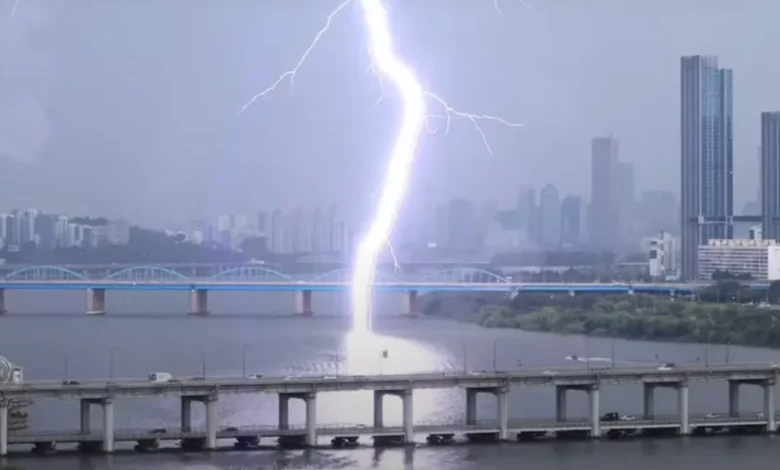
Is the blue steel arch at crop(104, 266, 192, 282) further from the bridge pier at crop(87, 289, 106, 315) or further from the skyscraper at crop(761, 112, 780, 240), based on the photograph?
the skyscraper at crop(761, 112, 780, 240)

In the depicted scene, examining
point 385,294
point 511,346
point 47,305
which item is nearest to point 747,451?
point 511,346

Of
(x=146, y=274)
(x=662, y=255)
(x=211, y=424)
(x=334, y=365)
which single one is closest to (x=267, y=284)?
(x=146, y=274)

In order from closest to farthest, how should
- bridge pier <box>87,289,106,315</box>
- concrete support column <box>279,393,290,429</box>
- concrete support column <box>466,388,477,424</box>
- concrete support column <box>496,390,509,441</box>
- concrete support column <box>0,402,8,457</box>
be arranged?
concrete support column <box>0,402,8,457</box>
concrete support column <box>279,393,290,429</box>
concrete support column <box>496,390,509,441</box>
concrete support column <box>466,388,477,424</box>
bridge pier <box>87,289,106,315</box>

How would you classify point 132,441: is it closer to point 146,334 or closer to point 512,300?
point 146,334

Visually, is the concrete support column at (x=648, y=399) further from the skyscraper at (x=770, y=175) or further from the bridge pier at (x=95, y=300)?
the skyscraper at (x=770, y=175)

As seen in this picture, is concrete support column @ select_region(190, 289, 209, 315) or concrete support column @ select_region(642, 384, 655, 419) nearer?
concrete support column @ select_region(642, 384, 655, 419)

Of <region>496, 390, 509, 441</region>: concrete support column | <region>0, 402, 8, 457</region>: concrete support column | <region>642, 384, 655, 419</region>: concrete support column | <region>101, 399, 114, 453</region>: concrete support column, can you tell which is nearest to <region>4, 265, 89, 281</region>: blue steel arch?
<region>642, 384, 655, 419</region>: concrete support column
